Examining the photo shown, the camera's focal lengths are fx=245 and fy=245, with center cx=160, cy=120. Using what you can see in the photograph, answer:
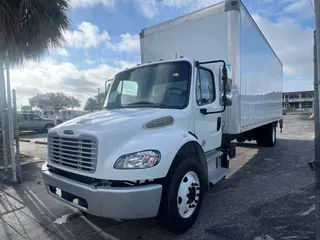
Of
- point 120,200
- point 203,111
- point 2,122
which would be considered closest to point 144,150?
point 120,200

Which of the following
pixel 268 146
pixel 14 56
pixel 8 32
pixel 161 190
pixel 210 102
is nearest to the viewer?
pixel 161 190

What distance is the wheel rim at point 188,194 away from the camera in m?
3.22

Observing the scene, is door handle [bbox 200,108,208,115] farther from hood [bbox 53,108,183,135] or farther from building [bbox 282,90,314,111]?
building [bbox 282,90,314,111]

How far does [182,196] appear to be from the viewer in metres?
3.23

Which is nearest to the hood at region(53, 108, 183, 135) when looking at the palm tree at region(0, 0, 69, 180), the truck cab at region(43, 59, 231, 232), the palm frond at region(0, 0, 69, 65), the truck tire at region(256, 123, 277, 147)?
the truck cab at region(43, 59, 231, 232)

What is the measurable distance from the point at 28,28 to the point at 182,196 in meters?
6.42

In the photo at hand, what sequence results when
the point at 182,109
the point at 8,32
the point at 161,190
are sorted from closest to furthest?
1. the point at 161,190
2. the point at 182,109
3. the point at 8,32

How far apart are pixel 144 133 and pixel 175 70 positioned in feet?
4.80

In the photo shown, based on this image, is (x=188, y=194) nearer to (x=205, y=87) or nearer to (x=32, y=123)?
(x=205, y=87)

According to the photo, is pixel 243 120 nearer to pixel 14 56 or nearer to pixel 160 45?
pixel 160 45

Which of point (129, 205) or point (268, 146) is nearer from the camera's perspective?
point (129, 205)

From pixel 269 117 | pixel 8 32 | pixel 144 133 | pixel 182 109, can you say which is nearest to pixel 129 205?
pixel 144 133

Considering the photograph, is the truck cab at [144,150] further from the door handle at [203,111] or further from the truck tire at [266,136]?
the truck tire at [266,136]

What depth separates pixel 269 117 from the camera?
8.95m
